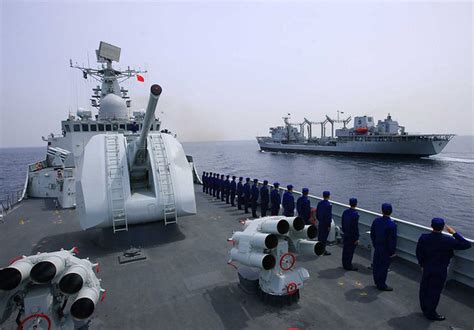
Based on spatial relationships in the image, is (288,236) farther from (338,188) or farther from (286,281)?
(338,188)

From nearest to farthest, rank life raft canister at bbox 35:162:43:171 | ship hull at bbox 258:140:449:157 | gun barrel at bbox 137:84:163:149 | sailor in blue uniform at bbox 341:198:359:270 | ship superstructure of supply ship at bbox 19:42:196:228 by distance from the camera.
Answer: gun barrel at bbox 137:84:163:149 → sailor in blue uniform at bbox 341:198:359:270 → ship superstructure of supply ship at bbox 19:42:196:228 → life raft canister at bbox 35:162:43:171 → ship hull at bbox 258:140:449:157

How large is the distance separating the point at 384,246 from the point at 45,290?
4.59 m

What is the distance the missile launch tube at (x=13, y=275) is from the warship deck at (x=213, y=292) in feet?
4.63

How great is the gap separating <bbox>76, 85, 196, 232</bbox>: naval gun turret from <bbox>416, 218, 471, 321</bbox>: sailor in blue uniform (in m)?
4.99

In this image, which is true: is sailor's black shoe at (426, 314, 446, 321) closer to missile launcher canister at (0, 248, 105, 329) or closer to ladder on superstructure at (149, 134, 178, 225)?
missile launcher canister at (0, 248, 105, 329)

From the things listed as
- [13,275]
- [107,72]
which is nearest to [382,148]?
[107,72]

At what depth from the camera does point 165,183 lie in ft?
23.6

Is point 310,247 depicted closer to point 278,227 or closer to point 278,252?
point 278,252

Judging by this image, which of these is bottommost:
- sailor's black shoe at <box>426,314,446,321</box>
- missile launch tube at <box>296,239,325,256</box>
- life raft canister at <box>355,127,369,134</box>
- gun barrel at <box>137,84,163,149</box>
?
sailor's black shoe at <box>426,314,446,321</box>

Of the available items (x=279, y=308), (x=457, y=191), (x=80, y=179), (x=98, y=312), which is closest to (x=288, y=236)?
(x=279, y=308)

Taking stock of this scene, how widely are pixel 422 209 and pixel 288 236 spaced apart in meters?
19.4

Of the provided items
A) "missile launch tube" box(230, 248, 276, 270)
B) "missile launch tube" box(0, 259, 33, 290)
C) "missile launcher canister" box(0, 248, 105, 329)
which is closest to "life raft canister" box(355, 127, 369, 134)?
"missile launch tube" box(230, 248, 276, 270)

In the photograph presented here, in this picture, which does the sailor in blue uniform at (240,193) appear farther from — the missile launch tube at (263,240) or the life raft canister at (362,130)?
the life raft canister at (362,130)

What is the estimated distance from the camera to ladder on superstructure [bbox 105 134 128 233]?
21.6 feet
